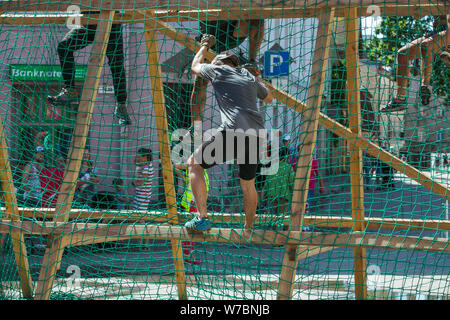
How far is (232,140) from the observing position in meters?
4.63

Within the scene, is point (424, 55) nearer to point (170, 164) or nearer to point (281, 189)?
point (281, 189)

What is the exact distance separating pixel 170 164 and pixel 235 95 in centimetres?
146

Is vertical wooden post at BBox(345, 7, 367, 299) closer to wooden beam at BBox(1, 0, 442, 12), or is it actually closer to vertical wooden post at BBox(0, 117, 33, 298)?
wooden beam at BBox(1, 0, 442, 12)

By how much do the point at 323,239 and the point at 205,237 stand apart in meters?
0.97

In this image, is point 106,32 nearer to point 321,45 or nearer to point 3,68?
point 321,45

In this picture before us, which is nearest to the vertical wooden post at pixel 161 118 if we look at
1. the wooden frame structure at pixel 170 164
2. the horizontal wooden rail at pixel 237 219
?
the wooden frame structure at pixel 170 164

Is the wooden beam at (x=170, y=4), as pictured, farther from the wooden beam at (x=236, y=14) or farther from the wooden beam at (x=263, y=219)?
the wooden beam at (x=263, y=219)

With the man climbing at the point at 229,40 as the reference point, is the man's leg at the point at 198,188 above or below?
below

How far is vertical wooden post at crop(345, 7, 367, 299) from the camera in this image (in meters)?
5.16

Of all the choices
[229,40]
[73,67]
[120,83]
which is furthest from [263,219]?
[73,67]

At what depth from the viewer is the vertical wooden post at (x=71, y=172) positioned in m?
4.71

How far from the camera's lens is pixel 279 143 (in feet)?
23.5

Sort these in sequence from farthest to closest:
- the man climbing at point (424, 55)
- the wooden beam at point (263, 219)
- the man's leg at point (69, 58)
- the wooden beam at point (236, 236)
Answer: the man's leg at point (69, 58)
the man climbing at point (424, 55)
the wooden beam at point (263, 219)
the wooden beam at point (236, 236)
